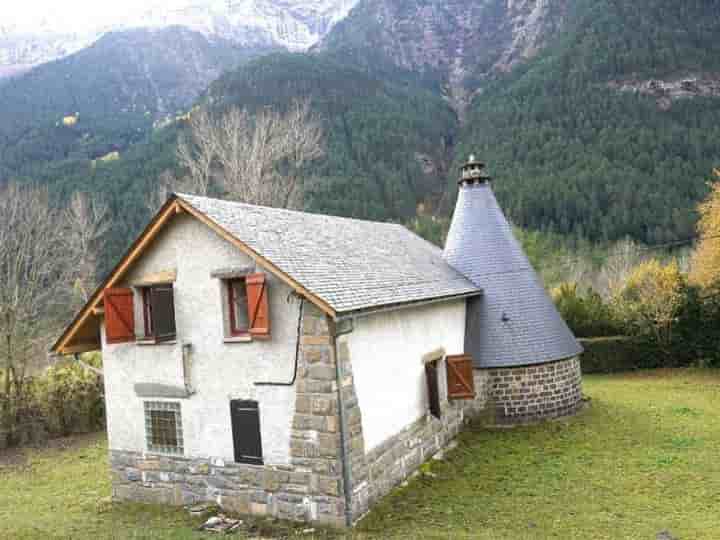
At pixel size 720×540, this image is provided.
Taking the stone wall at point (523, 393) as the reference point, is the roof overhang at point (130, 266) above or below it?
above

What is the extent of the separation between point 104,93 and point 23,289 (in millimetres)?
58585

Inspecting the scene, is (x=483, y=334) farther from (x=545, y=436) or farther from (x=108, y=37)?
(x=108, y=37)

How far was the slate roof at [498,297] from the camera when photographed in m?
14.6

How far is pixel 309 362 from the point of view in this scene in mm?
9445

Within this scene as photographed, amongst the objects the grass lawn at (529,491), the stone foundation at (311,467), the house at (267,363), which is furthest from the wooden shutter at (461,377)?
the grass lawn at (529,491)

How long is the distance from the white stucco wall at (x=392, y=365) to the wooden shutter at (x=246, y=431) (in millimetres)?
1888

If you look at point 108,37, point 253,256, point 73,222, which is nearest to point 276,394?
point 253,256

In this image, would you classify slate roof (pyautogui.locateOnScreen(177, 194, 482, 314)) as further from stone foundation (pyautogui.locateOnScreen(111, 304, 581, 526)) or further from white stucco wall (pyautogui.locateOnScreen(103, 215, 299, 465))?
stone foundation (pyautogui.locateOnScreen(111, 304, 581, 526))

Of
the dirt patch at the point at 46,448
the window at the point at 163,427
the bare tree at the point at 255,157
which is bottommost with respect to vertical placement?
the dirt patch at the point at 46,448

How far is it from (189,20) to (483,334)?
13120 centimetres

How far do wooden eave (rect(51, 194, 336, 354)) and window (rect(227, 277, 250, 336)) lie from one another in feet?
2.93

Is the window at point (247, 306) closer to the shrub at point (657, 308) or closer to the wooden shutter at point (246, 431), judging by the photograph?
the wooden shutter at point (246, 431)

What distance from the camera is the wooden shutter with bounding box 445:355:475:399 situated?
1319 cm

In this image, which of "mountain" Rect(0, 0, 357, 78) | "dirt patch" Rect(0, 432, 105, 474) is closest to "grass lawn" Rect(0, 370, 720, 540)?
"dirt patch" Rect(0, 432, 105, 474)
